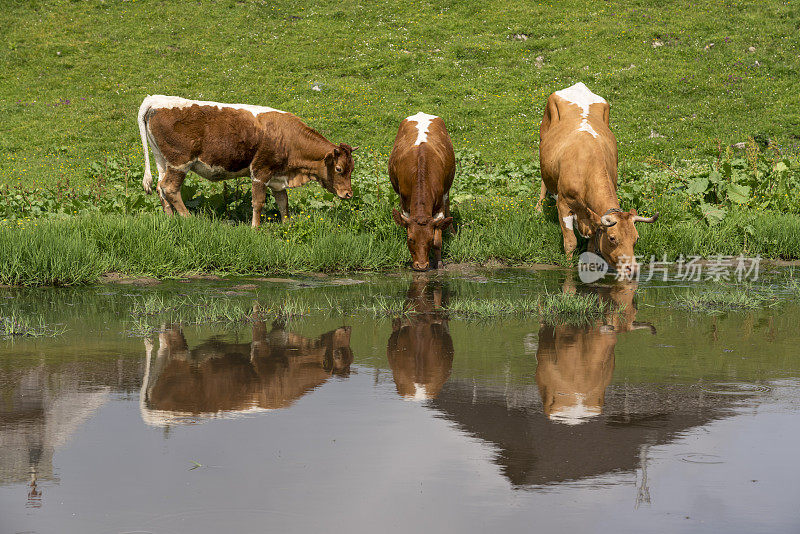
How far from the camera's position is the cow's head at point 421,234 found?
39.3 ft

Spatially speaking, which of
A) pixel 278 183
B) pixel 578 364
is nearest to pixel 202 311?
pixel 578 364

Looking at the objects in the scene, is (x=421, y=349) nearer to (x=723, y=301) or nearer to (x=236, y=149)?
(x=723, y=301)

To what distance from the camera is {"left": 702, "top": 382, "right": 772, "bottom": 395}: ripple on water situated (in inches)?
236

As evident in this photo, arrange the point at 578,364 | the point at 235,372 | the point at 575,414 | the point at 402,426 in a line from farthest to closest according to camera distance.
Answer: the point at 578,364 < the point at 235,372 < the point at 575,414 < the point at 402,426

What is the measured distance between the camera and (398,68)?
109ft

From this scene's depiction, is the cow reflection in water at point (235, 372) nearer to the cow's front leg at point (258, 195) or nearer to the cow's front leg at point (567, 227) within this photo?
the cow's front leg at point (567, 227)

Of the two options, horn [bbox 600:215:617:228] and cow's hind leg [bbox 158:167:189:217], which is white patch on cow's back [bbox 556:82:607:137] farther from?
cow's hind leg [bbox 158:167:189:217]

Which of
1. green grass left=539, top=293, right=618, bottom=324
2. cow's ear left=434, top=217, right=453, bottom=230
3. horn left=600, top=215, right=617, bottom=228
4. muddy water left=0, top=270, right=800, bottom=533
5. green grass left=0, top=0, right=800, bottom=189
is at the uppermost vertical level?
green grass left=0, top=0, right=800, bottom=189

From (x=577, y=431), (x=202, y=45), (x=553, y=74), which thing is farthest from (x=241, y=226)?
(x=202, y=45)

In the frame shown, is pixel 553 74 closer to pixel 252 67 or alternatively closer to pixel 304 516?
pixel 252 67

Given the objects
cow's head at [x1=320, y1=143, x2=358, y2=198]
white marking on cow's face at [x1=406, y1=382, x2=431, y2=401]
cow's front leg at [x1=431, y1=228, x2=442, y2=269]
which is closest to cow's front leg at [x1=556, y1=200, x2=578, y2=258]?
cow's front leg at [x1=431, y1=228, x2=442, y2=269]

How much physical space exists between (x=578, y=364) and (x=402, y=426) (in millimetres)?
2036

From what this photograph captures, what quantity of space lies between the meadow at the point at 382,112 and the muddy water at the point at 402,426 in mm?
3918

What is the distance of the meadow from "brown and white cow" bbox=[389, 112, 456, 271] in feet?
1.72
